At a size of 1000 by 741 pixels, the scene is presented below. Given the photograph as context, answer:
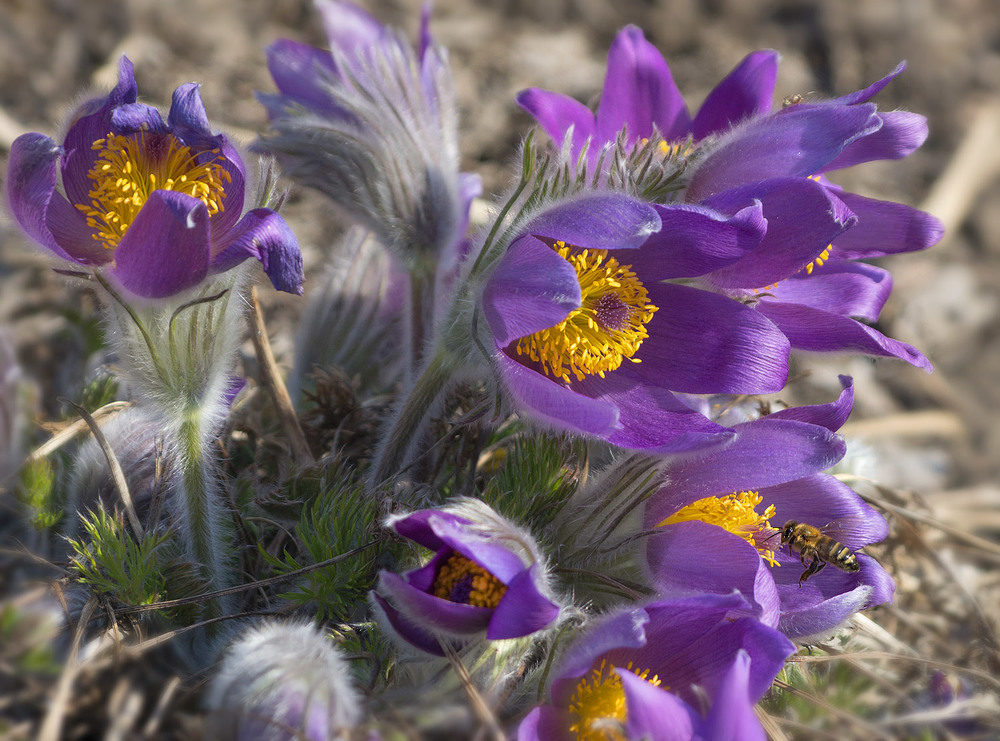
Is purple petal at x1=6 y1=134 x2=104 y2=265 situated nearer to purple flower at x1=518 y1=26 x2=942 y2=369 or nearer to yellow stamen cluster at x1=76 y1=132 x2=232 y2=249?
yellow stamen cluster at x1=76 y1=132 x2=232 y2=249

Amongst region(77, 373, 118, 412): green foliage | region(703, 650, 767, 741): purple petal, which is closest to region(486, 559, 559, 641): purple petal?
region(703, 650, 767, 741): purple petal

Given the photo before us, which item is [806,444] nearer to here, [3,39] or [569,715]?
[569,715]

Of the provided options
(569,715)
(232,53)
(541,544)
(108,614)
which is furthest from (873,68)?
(108,614)

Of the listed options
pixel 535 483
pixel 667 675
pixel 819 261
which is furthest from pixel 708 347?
pixel 667 675

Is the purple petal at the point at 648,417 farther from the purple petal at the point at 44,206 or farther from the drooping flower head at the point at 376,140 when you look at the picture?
the purple petal at the point at 44,206

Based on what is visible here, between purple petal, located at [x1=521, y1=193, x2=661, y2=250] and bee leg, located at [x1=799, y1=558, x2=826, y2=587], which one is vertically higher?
purple petal, located at [x1=521, y1=193, x2=661, y2=250]

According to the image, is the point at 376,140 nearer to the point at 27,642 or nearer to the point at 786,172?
the point at 786,172
